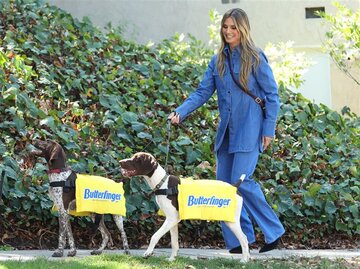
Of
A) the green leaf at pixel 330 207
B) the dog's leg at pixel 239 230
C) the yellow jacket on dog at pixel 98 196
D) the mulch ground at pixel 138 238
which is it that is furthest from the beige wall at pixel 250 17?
the dog's leg at pixel 239 230

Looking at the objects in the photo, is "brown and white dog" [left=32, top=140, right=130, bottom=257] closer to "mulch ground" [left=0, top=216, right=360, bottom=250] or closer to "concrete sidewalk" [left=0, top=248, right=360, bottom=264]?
"concrete sidewalk" [left=0, top=248, right=360, bottom=264]

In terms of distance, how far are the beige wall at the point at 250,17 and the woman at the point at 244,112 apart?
778cm

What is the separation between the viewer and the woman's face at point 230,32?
6945 millimetres

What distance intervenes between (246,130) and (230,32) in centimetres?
81

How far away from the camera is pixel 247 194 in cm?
701

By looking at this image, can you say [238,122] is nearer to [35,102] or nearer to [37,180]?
[37,180]

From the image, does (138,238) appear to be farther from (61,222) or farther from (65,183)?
(65,183)

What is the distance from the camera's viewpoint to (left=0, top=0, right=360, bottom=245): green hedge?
830 cm

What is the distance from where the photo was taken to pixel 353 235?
923 cm

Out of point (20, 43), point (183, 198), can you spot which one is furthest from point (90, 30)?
point (183, 198)

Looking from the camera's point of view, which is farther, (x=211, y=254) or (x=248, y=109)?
(x=211, y=254)

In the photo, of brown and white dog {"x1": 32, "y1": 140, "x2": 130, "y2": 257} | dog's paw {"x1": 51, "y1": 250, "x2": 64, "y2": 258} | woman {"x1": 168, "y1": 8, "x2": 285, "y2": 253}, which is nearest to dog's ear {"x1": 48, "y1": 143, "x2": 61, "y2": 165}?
brown and white dog {"x1": 32, "y1": 140, "x2": 130, "y2": 257}

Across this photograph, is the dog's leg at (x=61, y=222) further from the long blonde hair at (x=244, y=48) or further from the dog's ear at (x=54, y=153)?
the long blonde hair at (x=244, y=48)

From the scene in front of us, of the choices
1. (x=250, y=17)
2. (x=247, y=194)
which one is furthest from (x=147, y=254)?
(x=250, y=17)
